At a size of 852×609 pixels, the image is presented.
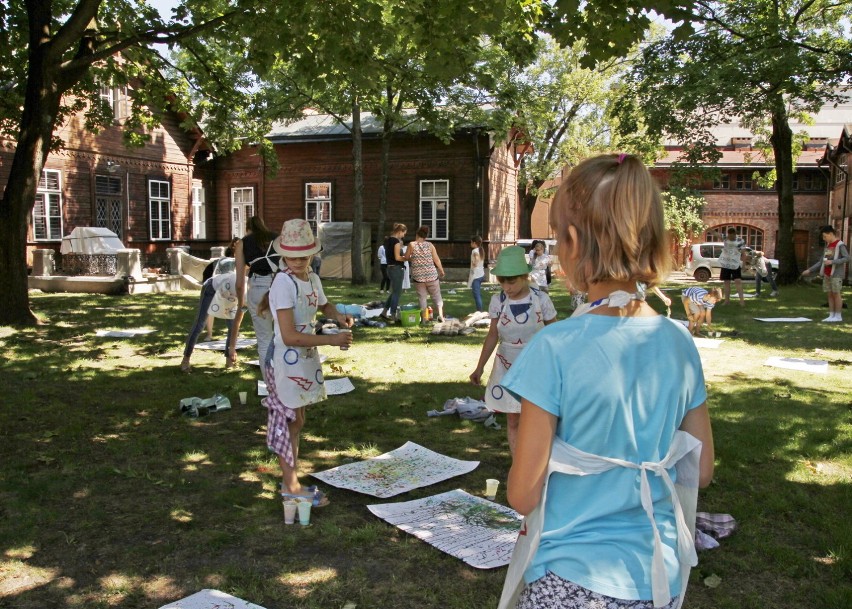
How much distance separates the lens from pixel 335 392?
27.0ft

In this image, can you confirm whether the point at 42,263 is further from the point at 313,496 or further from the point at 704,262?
the point at 704,262

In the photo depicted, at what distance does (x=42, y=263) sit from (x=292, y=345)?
20273 millimetres

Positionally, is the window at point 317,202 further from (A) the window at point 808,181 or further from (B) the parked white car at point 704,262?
(A) the window at point 808,181

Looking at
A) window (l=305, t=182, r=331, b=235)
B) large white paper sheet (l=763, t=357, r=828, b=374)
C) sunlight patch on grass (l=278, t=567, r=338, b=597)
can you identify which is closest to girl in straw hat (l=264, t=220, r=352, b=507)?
sunlight patch on grass (l=278, t=567, r=338, b=597)

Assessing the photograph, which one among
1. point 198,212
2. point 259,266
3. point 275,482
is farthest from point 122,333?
point 198,212

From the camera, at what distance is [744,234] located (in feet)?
145

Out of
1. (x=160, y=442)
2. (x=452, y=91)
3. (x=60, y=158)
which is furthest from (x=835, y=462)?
(x=60, y=158)

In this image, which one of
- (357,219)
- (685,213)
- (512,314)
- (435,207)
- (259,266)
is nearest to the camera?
(512,314)

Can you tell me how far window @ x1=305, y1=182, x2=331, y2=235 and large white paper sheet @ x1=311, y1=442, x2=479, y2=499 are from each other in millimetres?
25661

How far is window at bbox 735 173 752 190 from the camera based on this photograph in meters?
43.8

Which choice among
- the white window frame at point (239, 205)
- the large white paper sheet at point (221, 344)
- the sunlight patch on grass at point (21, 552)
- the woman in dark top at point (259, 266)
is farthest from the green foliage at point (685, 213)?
the sunlight patch on grass at point (21, 552)

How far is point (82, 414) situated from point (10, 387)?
1794mm

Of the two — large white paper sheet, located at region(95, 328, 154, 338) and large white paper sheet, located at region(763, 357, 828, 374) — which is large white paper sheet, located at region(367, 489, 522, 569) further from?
large white paper sheet, located at region(95, 328, 154, 338)

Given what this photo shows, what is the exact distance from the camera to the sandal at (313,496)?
4.68 meters
